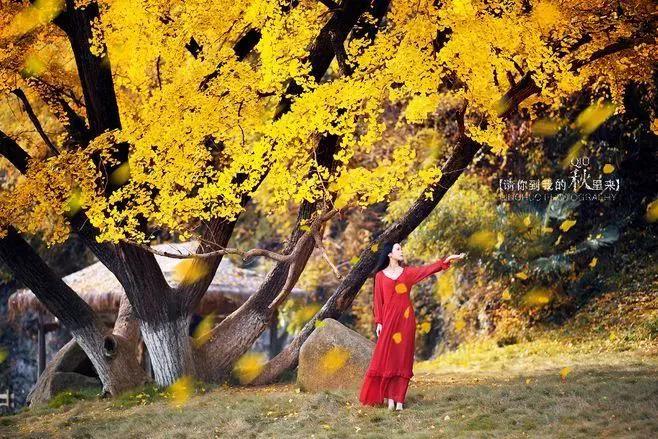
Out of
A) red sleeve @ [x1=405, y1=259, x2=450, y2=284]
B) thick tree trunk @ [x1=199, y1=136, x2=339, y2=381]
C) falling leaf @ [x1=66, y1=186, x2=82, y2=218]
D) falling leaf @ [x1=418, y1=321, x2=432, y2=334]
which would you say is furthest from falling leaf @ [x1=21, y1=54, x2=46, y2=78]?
falling leaf @ [x1=418, y1=321, x2=432, y2=334]

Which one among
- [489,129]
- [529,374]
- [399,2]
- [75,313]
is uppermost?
[399,2]

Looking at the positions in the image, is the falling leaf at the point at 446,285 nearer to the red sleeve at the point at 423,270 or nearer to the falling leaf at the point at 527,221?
the falling leaf at the point at 527,221

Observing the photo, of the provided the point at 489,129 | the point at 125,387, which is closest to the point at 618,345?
the point at 489,129

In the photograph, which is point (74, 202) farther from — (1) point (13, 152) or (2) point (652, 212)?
(2) point (652, 212)

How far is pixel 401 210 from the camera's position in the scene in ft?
57.1

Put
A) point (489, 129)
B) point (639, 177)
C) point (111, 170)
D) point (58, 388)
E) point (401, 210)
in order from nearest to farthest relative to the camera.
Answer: point (489, 129)
point (111, 170)
point (58, 388)
point (639, 177)
point (401, 210)

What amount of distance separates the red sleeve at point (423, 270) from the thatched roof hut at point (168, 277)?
716cm

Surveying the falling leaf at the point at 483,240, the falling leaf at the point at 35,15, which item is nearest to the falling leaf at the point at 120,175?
the falling leaf at the point at 35,15

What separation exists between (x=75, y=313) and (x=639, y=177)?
888 centimetres

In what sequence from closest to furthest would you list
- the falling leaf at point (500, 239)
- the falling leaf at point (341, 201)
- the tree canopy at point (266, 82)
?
the tree canopy at point (266, 82) → the falling leaf at point (341, 201) → the falling leaf at point (500, 239)

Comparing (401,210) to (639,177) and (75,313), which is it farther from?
(75,313)

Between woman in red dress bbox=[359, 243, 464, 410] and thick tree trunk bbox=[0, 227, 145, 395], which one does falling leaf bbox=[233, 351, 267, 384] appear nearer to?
thick tree trunk bbox=[0, 227, 145, 395]

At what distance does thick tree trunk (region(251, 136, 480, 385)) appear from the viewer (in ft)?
36.5

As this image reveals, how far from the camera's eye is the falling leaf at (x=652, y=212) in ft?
48.1
